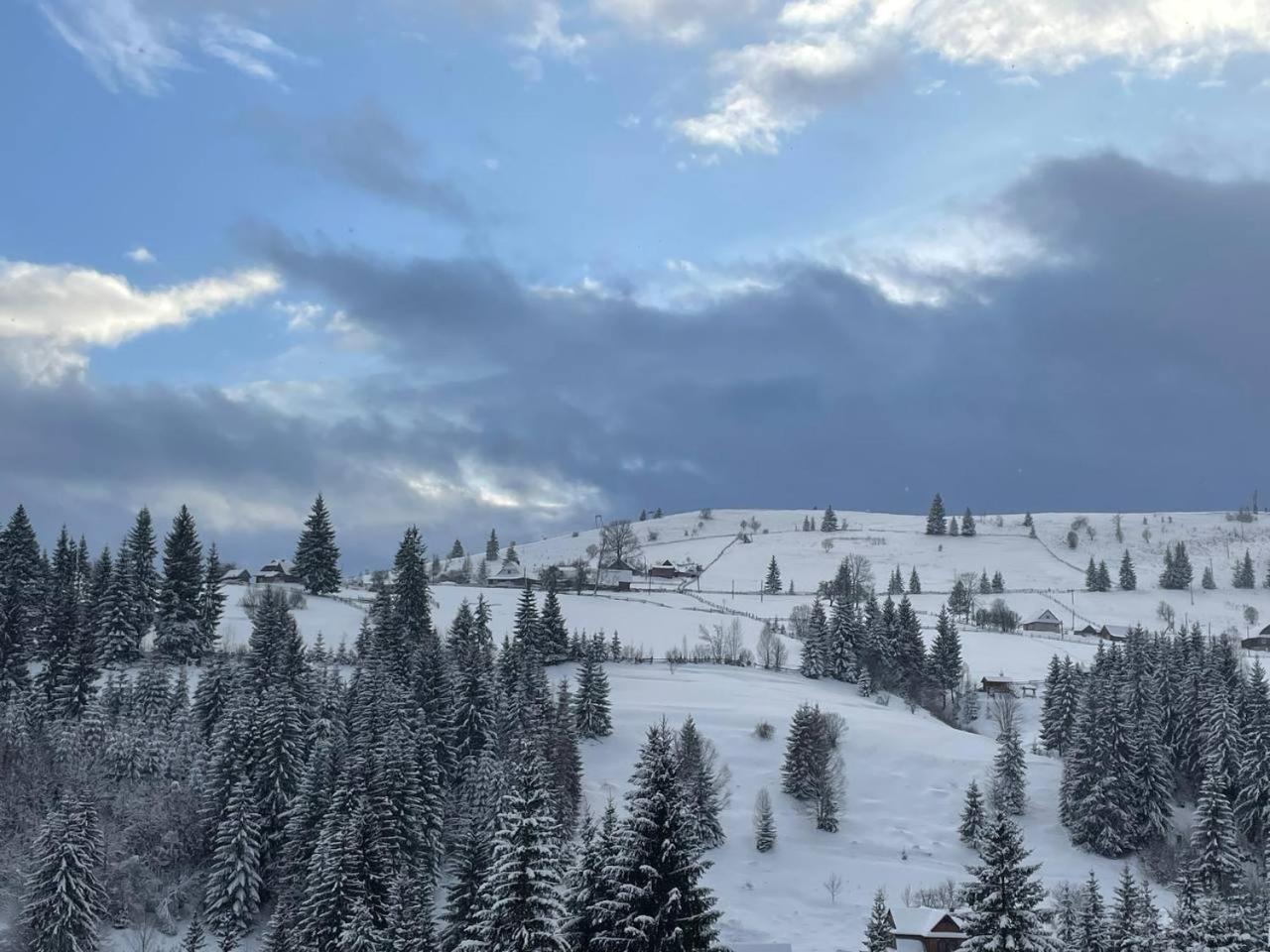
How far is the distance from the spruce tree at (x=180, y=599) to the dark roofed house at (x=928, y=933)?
6503cm

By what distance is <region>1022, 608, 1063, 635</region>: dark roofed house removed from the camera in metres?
Answer: 165

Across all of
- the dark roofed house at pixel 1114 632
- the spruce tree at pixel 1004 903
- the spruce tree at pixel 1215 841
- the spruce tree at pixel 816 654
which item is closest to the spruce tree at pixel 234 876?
the spruce tree at pixel 1004 903

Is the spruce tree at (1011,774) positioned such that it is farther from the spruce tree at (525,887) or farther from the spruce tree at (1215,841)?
the spruce tree at (525,887)

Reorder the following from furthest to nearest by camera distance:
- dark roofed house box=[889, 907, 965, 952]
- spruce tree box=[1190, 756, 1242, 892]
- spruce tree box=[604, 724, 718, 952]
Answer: spruce tree box=[1190, 756, 1242, 892] < dark roofed house box=[889, 907, 965, 952] < spruce tree box=[604, 724, 718, 952]

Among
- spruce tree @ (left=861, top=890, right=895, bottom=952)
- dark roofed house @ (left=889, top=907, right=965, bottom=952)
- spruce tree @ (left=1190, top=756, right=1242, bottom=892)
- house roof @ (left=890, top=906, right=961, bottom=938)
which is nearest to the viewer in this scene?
spruce tree @ (left=861, top=890, right=895, bottom=952)

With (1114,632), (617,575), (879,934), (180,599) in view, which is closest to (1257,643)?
(1114,632)

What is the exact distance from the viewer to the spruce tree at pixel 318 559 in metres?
138

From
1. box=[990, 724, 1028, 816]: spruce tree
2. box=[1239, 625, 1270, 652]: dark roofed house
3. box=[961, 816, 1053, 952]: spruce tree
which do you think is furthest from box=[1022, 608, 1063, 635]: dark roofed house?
box=[961, 816, 1053, 952]: spruce tree

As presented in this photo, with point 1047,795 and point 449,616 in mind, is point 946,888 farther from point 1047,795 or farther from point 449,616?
point 449,616

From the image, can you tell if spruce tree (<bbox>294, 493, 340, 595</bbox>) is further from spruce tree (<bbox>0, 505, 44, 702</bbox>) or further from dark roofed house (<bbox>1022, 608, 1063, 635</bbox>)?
dark roofed house (<bbox>1022, 608, 1063, 635</bbox>)

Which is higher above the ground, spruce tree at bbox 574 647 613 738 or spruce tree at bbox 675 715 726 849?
spruce tree at bbox 574 647 613 738

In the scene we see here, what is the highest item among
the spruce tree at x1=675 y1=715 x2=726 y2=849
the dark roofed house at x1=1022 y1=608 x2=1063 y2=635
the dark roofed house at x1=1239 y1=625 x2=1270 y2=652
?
the dark roofed house at x1=1022 y1=608 x2=1063 y2=635

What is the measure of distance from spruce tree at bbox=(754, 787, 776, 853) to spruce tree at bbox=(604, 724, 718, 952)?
50.2 m

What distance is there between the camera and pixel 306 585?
137875mm
